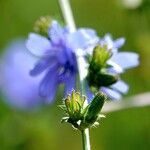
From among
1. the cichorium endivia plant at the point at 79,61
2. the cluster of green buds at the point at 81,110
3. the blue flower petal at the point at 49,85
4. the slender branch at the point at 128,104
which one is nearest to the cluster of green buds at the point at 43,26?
the cichorium endivia plant at the point at 79,61

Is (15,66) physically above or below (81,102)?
above

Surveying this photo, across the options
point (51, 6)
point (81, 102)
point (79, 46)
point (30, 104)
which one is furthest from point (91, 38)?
point (51, 6)

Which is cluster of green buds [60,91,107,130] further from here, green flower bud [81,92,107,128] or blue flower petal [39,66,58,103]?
blue flower petal [39,66,58,103]

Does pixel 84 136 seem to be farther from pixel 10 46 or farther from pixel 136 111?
pixel 10 46

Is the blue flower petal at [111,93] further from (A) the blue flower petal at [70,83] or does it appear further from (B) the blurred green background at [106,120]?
(B) the blurred green background at [106,120]

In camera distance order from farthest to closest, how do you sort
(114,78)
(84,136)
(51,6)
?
(51,6) < (114,78) < (84,136)

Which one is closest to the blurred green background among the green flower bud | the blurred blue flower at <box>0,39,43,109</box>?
the blurred blue flower at <box>0,39,43,109</box>
